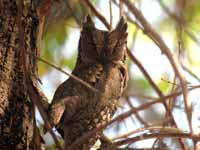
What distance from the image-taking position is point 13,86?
2062mm

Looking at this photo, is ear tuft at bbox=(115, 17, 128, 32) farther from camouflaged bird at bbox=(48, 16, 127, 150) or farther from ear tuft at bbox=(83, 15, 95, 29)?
ear tuft at bbox=(83, 15, 95, 29)

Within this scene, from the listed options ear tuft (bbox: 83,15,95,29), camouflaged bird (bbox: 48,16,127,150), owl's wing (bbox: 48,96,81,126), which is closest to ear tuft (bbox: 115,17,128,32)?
camouflaged bird (bbox: 48,16,127,150)

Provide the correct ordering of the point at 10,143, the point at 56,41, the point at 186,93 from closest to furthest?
1. the point at 186,93
2. the point at 10,143
3. the point at 56,41

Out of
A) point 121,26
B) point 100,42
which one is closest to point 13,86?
point 100,42

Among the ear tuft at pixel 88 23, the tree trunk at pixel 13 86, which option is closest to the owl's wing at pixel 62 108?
the tree trunk at pixel 13 86

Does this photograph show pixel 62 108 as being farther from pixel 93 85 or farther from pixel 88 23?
pixel 88 23

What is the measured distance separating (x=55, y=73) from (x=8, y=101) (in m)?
1.96

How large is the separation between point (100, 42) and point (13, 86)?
390 mm

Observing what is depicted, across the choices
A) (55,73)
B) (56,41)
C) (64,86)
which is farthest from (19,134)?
(55,73)

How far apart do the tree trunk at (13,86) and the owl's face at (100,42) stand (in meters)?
0.22

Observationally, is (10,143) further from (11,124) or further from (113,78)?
(113,78)

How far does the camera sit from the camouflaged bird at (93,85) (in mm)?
2012

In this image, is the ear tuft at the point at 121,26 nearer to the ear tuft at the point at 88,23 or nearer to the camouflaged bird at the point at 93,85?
the camouflaged bird at the point at 93,85

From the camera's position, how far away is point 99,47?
6.98ft
